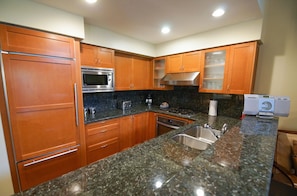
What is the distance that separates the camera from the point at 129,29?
2.28 metres

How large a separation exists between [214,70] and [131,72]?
168 cm

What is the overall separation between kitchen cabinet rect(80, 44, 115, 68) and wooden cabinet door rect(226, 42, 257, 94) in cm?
206

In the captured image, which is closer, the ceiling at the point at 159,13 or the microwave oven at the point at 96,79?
the ceiling at the point at 159,13

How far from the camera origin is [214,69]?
2.42 meters

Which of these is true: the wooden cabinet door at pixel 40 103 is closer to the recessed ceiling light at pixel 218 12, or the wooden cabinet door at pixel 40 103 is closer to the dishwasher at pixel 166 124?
the dishwasher at pixel 166 124

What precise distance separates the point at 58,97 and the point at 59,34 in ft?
2.60

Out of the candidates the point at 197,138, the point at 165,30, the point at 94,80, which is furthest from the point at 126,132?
the point at 165,30

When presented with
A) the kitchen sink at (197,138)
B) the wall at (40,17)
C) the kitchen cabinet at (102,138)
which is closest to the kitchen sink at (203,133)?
the kitchen sink at (197,138)

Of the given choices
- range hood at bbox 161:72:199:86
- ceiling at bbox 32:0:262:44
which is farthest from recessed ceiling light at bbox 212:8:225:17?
range hood at bbox 161:72:199:86

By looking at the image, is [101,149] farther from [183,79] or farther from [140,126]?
[183,79]

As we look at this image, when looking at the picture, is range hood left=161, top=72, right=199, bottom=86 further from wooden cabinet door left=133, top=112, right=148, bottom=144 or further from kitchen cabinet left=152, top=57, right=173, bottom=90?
wooden cabinet door left=133, top=112, right=148, bottom=144

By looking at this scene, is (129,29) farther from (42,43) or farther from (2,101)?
(2,101)

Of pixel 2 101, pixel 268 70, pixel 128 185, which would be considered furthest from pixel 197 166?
pixel 268 70

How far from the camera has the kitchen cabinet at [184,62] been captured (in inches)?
98.8
